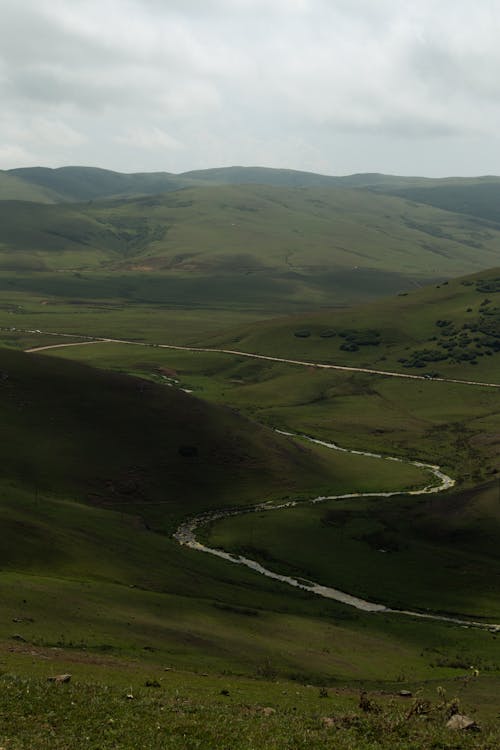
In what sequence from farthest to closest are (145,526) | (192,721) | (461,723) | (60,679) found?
1. (145,526)
2. (60,679)
3. (461,723)
4. (192,721)

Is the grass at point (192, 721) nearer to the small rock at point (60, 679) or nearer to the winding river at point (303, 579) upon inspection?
the small rock at point (60, 679)

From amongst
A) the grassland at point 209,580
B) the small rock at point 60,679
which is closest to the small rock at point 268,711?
the grassland at point 209,580

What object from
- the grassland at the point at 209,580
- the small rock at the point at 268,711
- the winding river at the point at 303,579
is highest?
the small rock at the point at 268,711

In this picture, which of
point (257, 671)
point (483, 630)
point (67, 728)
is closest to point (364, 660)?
point (257, 671)

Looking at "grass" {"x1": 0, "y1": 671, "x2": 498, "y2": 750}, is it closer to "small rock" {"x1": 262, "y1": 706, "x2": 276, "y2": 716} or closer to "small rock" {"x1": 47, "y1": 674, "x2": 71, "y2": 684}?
"small rock" {"x1": 262, "y1": 706, "x2": 276, "y2": 716}

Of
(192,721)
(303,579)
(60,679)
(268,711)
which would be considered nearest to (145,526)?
(303,579)

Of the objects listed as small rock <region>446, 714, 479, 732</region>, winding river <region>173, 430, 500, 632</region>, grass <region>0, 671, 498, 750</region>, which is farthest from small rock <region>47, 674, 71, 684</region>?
winding river <region>173, 430, 500, 632</region>

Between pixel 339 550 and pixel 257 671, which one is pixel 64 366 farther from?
pixel 257 671

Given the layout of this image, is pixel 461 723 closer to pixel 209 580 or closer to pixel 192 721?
pixel 192 721
